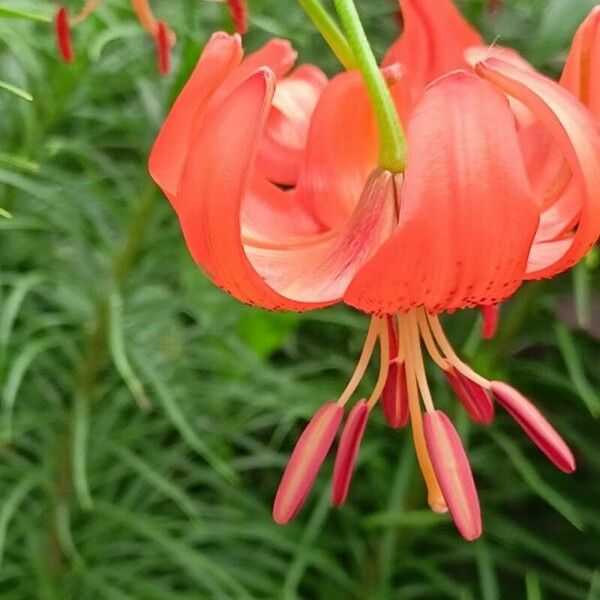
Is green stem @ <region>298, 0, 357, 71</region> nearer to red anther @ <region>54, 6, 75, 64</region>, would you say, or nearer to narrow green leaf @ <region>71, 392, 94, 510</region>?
red anther @ <region>54, 6, 75, 64</region>

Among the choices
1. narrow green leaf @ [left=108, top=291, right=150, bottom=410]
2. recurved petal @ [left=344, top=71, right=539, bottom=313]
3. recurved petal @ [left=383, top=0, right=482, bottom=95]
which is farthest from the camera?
narrow green leaf @ [left=108, top=291, right=150, bottom=410]

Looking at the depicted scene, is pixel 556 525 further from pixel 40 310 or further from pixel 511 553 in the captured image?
pixel 40 310

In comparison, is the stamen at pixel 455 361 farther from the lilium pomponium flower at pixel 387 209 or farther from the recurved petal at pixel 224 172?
the recurved petal at pixel 224 172

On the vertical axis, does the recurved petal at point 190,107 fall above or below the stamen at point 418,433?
above

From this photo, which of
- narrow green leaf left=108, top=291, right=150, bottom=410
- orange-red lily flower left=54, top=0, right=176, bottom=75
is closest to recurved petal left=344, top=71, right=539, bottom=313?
orange-red lily flower left=54, top=0, right=176, bottom=75

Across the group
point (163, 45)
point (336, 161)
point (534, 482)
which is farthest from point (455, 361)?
point (534, 482)

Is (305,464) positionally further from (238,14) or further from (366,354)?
(238,14)

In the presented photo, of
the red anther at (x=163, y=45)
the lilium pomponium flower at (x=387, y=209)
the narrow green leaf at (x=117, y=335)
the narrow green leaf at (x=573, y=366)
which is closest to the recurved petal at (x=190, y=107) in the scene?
the lilium pomponium flower at (x=387, y=209)
